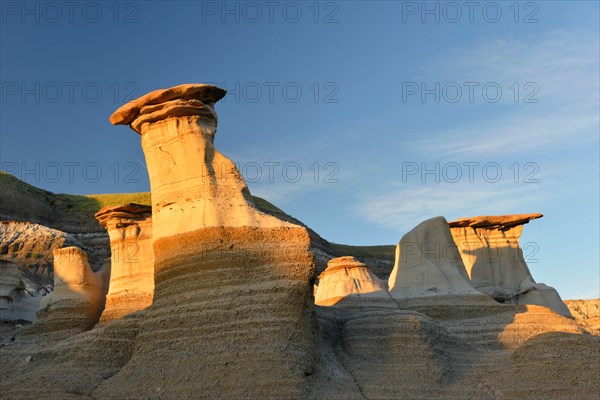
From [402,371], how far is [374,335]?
113 centimetres

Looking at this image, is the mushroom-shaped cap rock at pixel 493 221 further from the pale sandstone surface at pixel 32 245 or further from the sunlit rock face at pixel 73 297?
the pale sandstone surface at pixel 32 245

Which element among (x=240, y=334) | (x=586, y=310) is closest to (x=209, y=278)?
(x=240, y=334)

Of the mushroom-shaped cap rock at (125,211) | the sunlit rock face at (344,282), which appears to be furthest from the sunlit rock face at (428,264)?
the mushroom-shaped cap rock at (125,211)

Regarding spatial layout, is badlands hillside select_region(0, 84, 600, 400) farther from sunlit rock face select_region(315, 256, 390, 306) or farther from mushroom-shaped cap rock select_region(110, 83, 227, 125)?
sunlit rock face select_region(315, 256, 390, 306)

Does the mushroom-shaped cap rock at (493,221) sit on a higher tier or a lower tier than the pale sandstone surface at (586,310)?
higher

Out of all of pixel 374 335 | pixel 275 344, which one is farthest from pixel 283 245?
pixel 374 335

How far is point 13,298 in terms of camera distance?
2617 cm

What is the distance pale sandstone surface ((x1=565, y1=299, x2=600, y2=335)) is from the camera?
39625 mm

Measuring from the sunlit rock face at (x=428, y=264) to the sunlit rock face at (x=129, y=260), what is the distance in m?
7.63

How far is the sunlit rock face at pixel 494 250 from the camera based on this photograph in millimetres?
30109

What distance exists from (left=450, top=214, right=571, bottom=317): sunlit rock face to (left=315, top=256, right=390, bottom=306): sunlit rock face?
30.3ft

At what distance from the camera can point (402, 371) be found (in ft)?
40.3

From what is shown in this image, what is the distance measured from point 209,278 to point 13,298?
670 inches

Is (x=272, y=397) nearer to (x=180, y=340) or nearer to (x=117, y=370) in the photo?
(x=180, y=340)
